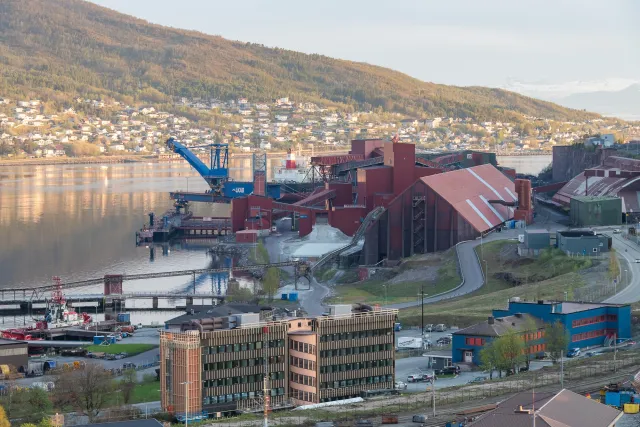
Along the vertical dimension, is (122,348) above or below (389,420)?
below

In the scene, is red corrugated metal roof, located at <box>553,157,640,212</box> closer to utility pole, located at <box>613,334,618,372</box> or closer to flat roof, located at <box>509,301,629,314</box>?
flat roof, located at <box>509,301,629,314</box>

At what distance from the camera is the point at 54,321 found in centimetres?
3003

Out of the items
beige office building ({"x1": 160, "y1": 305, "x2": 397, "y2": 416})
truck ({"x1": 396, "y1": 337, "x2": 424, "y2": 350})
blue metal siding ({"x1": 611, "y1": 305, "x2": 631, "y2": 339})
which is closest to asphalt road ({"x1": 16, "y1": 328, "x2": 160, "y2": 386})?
beige office building ({"x1": 160, "y1": 305, "x2": 397, "y2": 416})

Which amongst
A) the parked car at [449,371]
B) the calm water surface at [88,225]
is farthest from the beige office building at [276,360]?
the calm water surface at [88,225]

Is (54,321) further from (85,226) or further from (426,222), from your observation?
(85,226)

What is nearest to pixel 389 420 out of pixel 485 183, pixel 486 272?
pixel 486 272

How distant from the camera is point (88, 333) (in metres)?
28.8

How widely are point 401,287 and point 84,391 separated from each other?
1439 cm

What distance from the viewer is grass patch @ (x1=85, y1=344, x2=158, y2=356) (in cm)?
2584

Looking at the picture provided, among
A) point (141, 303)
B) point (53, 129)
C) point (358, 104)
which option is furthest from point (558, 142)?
point (141, 303)

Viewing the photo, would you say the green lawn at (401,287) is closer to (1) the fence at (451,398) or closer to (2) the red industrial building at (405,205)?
(2) the red industrial building at (405,205)

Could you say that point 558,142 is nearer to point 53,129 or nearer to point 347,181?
point 53,129

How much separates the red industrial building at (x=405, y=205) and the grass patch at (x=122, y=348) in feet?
40.2

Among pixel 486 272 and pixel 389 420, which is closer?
pixel 389 420
